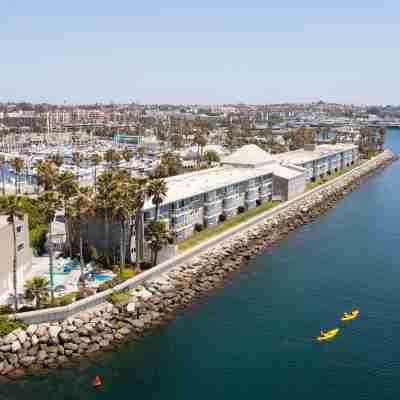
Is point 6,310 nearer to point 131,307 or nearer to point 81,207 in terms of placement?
point 131,307

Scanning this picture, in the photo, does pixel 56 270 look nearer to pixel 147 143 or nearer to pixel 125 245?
pixel 125 245

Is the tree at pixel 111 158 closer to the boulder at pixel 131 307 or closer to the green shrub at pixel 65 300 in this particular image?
the green shrub at pixel 65 300

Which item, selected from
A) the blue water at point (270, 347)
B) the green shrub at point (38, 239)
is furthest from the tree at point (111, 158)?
the blue water at point (270, 347)

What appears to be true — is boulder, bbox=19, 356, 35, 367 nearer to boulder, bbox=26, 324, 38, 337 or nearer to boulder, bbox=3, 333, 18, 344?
boulder, bbox=3, 333, 18, 344

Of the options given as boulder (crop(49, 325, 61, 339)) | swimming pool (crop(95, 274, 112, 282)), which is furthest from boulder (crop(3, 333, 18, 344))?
Result: swimming pool (crop(95, 274, 112, 282))

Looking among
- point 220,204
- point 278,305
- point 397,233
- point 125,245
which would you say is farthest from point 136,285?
point 397,233
